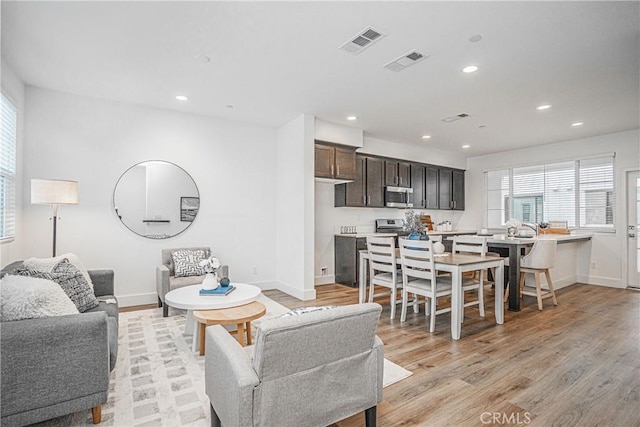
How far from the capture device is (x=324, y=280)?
5.96 meters

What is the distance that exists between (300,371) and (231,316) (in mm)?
1363

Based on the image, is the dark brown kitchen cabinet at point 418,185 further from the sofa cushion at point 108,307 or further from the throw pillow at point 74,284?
the throw pillow at point 74,284

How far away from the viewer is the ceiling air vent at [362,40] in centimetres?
269

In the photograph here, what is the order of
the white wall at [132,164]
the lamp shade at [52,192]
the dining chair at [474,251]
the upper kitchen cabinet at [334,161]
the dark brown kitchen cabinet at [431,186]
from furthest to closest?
the dark brown kitchen cabinet at [431,186] < the upper kitchen cabinet at [334,161] < the white wall at [132,164] < the dining chair at [474,251] < the lamp shade at [52,192]

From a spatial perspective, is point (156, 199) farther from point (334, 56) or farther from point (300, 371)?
point (300, 371)

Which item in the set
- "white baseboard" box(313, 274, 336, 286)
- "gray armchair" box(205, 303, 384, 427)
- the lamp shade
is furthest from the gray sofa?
"white baseboard" box(313, 274, 336, 286)

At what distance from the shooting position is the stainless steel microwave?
6.55 meters

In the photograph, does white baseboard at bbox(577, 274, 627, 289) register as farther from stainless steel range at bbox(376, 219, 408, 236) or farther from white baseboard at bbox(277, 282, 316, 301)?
white baseboard at bbox(277, 282, 316, 301)

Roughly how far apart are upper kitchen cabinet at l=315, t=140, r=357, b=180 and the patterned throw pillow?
Result: 7.43 feet

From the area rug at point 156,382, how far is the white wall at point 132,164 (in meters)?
1.29

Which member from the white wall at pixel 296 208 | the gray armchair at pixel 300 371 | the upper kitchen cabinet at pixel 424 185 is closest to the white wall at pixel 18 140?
the gray armchair at pixel 300 371

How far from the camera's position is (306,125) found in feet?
15.9

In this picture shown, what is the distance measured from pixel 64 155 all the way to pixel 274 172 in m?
2.85

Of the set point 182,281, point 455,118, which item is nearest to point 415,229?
point 455,118
